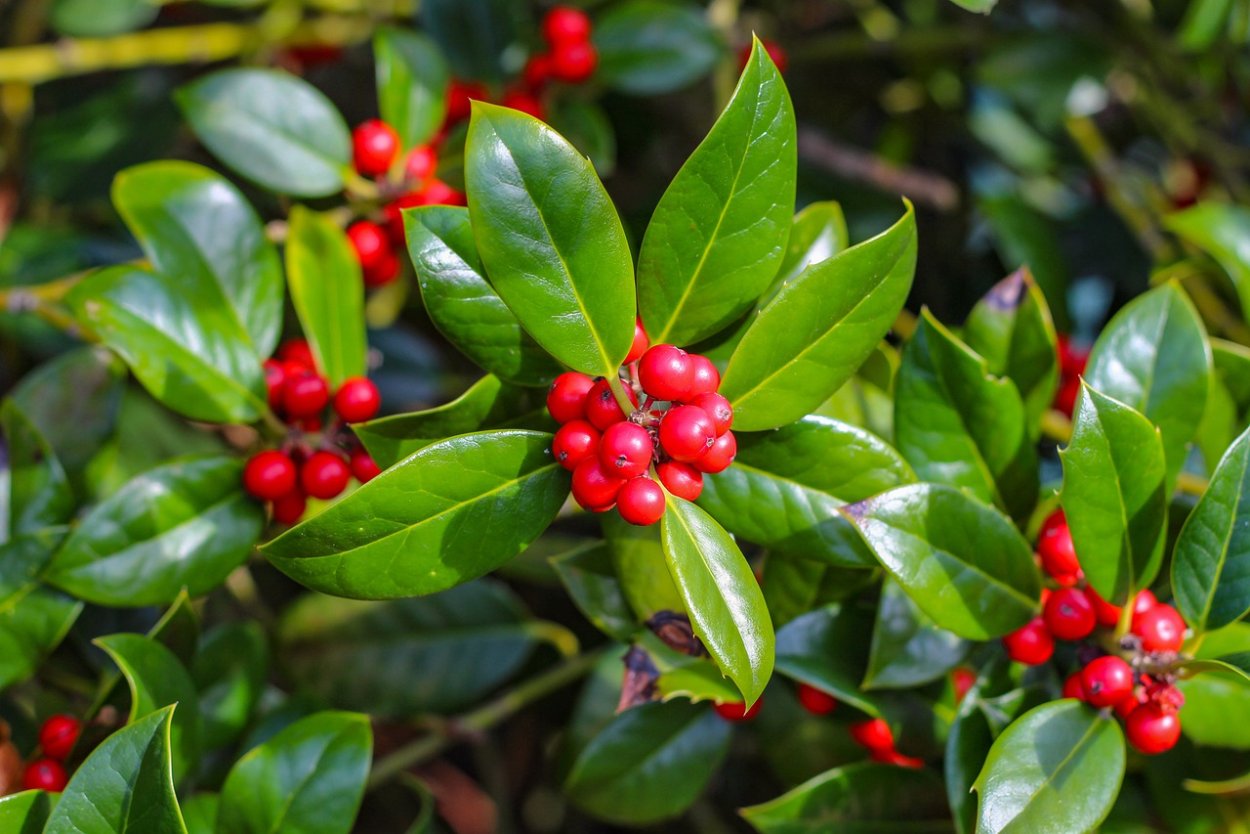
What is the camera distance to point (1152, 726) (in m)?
0.99

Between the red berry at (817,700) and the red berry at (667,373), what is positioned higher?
the red berry at (667,373)

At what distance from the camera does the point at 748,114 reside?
0.86 m

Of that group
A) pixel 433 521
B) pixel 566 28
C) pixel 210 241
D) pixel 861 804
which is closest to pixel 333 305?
pixel 210 241

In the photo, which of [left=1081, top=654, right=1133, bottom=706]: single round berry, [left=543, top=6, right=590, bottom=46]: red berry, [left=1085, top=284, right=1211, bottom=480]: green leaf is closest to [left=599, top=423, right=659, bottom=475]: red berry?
[left=1081, top=654, right=1133, bottom=706]: single round berry

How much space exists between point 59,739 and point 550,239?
0.80 meters

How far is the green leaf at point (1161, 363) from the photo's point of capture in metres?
1.13

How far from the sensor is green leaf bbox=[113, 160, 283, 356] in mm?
1269

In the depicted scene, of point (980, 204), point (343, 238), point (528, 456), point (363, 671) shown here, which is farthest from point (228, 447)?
point (980, 204)

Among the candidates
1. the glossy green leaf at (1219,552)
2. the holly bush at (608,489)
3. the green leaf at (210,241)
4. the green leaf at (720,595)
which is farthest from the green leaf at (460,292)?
the glossy green leaf at (1219,552)

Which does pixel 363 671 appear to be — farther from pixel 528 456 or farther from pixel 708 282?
pixel 708 282

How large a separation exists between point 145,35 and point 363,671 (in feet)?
4.08

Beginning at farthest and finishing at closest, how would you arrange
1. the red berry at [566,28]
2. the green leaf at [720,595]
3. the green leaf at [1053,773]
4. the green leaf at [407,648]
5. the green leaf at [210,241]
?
the red berry at [566,28] → the green leaf at [407,648] → the green leaf at [210,241] → the green leaf at [1053,773] → the green leaf at [720,595]

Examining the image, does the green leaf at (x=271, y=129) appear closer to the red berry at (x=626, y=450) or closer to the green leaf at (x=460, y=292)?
the green leaf at (x=460, y=292)

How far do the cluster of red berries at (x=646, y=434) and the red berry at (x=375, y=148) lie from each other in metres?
0.63
